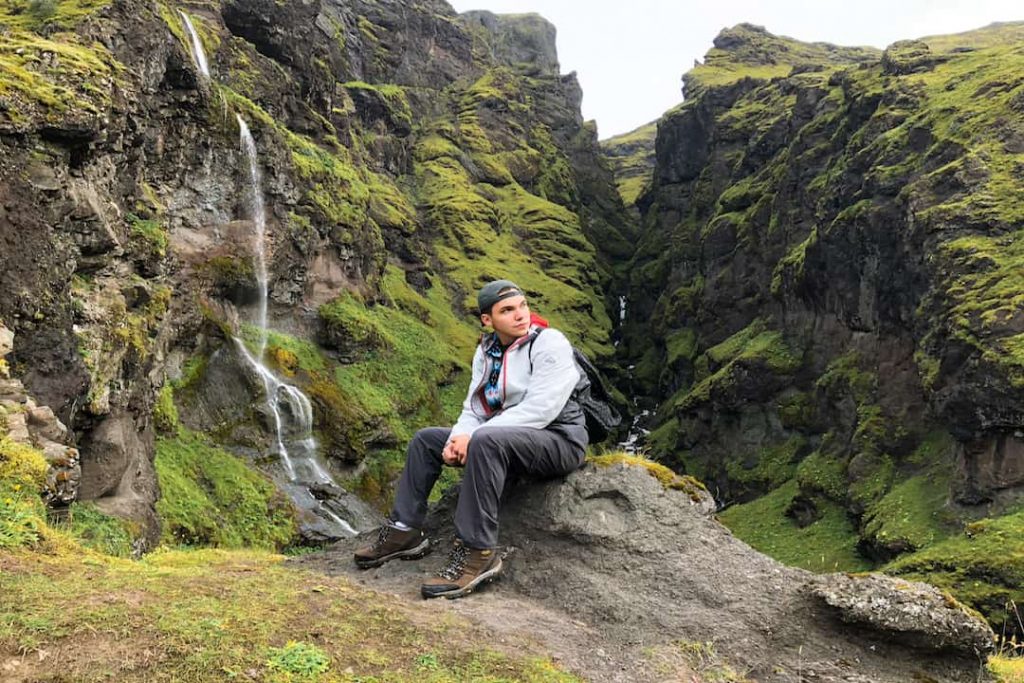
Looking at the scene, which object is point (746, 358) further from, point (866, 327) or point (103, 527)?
point (103, 527)

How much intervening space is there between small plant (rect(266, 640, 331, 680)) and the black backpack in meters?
4.04

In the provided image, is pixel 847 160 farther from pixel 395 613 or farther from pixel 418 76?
pixel 418 76

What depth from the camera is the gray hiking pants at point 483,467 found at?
669cm

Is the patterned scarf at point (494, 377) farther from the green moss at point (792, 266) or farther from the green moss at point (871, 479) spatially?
the green moss at point (792, 266)

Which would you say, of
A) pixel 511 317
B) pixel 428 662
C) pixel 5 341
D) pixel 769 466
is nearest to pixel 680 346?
pixel 769 466

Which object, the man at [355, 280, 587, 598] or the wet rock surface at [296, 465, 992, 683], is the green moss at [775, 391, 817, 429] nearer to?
the wet rock surface at [296, 465, 992, 683]

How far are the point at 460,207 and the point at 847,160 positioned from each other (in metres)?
42.3

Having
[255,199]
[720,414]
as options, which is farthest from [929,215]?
[255,199]

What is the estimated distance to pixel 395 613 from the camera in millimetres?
5512

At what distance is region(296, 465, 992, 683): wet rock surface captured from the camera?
5984 millimetres

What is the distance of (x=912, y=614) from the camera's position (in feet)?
19.9

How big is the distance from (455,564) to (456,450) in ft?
3.54

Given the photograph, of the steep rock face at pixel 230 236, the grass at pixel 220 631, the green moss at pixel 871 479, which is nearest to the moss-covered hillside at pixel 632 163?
the steep rock face at pixel 230 236

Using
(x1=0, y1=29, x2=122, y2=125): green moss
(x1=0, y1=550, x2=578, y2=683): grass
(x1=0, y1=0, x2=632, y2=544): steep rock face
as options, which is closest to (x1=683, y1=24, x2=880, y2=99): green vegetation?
(x1=0, y1=0, x2=632, y2=544): steep rock face
